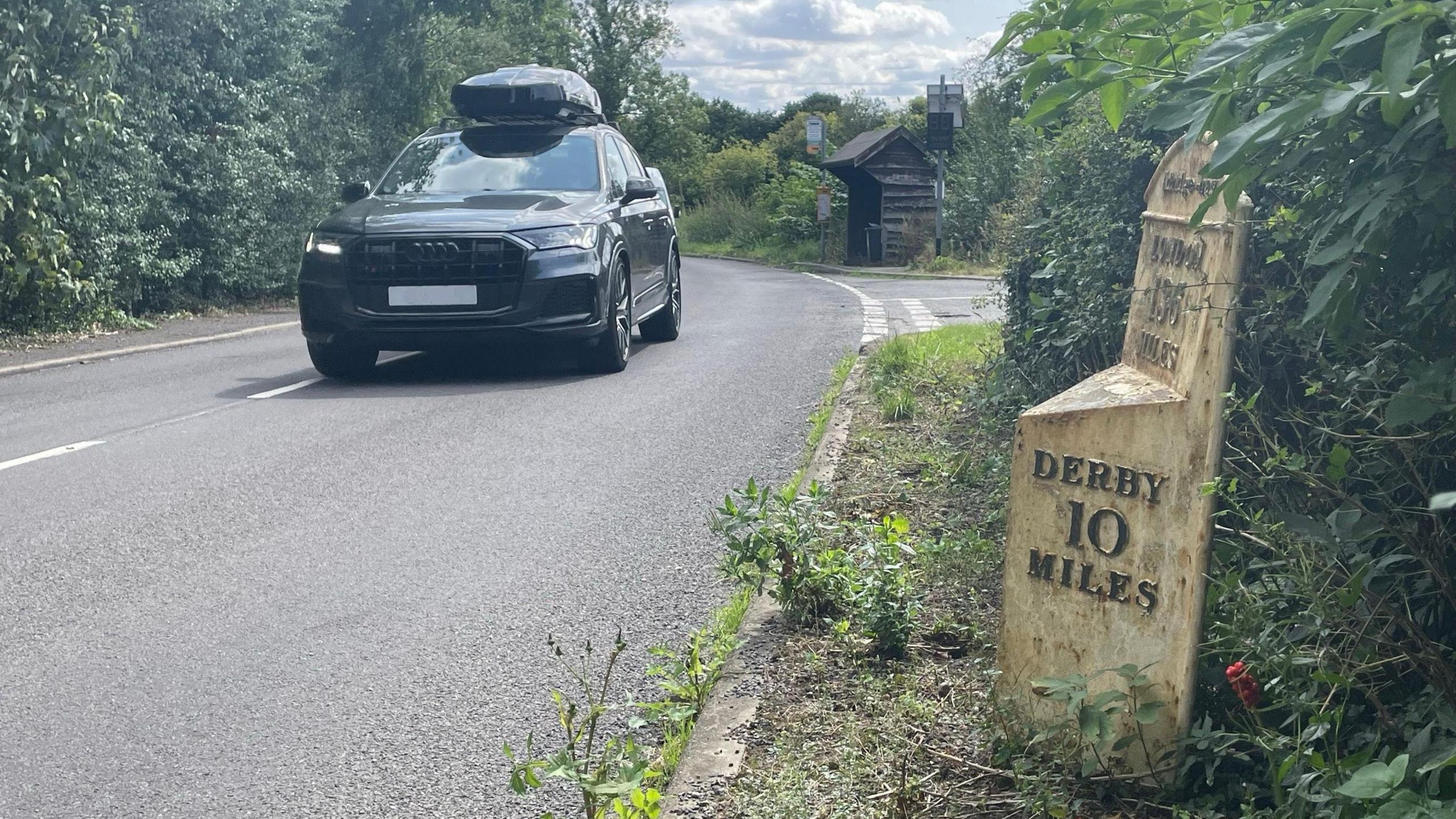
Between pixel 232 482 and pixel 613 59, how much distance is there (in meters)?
69.5

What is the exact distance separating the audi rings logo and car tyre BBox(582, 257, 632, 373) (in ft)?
3.86

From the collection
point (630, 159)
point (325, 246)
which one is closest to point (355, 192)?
point (325, 246)

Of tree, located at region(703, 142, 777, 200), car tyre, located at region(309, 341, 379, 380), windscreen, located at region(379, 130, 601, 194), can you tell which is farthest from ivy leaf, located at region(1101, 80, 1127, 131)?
tree, located at region(703, 142, 777, 200)

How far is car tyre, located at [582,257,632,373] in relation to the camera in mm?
10781

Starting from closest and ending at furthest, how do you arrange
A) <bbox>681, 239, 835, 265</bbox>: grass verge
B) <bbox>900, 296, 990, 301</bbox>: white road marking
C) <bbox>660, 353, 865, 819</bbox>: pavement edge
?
<bbox>660, 353, 865, 819</bbox>: pavement edge → <bbox>900, 296, 990, 301</bbox>: white road marking → <bbox>681, 239, 835, 265</bbox>: grass verge

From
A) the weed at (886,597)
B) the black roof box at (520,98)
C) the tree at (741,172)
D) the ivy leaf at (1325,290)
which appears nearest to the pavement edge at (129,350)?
the black roof box at (520,98)

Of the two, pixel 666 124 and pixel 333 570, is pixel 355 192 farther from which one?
pixel 666 124

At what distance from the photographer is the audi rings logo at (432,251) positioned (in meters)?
10.1

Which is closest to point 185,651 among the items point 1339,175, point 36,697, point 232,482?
point 36,697

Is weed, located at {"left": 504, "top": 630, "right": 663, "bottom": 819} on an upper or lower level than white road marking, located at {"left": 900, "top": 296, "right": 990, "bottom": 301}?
upper

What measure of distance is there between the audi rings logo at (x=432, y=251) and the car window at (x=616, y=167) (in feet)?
6.59

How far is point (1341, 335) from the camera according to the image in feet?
8.46

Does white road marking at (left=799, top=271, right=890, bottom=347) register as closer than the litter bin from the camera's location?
Yes

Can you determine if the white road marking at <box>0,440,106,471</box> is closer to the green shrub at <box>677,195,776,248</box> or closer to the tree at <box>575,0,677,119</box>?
the green shrub at <box>677,195,776,248</box>
